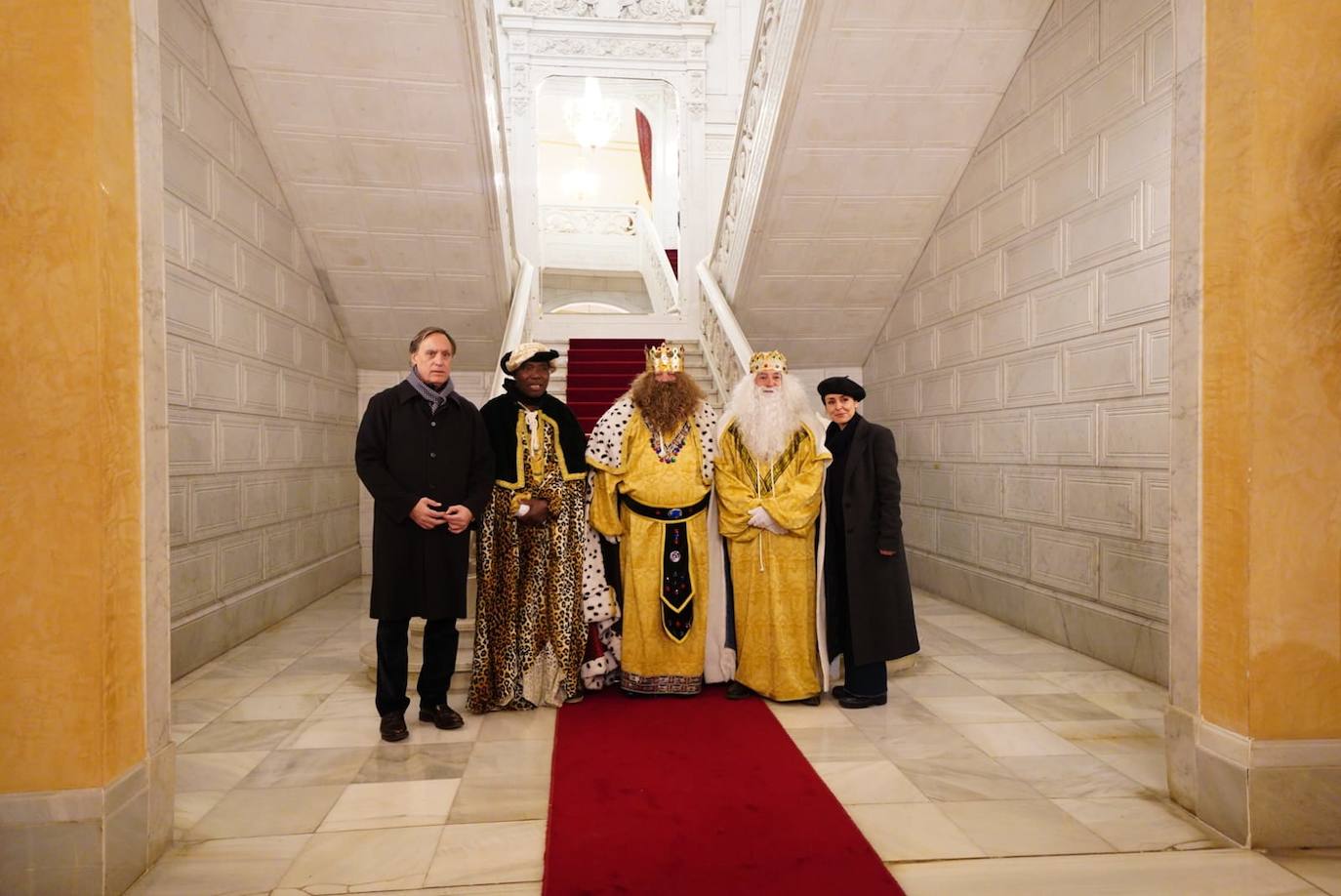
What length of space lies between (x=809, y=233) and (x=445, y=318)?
3228mm

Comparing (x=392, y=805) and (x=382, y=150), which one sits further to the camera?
(x=382, y=150)

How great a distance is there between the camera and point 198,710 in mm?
3883

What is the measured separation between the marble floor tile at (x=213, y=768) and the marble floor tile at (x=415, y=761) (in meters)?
0.45

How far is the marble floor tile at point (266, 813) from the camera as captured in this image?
2.63 metres

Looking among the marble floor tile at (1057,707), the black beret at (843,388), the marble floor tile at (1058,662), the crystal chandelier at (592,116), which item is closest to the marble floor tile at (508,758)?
the black beret at (843,388)

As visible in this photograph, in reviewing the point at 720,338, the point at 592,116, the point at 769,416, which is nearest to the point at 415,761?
the point at 769,416

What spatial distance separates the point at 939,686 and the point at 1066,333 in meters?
2.27

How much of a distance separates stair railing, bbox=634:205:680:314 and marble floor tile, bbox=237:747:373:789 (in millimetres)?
7589

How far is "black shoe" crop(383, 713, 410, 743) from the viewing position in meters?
3.42

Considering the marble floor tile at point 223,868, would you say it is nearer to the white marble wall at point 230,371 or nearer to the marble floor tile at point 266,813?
the marble floor tile at point 266,813

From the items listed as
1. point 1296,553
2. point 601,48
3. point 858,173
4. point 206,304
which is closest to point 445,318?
point 206,304

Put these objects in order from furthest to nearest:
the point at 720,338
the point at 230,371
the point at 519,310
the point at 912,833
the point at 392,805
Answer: the point at 720,338 → the point at 519,310 → the point at 230,371 → the point at 392,805 → the point at 912,833

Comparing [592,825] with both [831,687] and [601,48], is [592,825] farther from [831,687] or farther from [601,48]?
[601,48]

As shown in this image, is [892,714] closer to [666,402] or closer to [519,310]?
[666,402]
